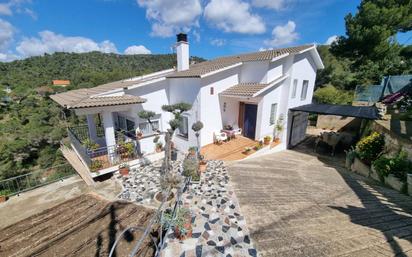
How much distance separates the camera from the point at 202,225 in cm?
507

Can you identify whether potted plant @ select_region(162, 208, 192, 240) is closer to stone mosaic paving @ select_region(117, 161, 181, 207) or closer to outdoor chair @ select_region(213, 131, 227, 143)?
stone mosaic paving @ select_region(117, 161, 181, 207)

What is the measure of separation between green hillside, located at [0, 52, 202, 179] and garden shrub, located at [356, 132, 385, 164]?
18.1m

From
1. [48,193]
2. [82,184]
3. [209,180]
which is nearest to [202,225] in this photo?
[209,180]

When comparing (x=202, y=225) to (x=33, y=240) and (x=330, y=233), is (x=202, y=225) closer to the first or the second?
(x=330, y=233)

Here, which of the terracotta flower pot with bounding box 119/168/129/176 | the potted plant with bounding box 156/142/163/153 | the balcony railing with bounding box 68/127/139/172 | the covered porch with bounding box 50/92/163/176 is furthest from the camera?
the potted plant with bounding box 156/142/163/153

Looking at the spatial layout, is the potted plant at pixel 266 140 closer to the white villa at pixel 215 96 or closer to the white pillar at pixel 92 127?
the white villa at pixel 215 96

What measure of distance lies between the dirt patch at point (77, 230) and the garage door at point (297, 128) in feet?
41.1

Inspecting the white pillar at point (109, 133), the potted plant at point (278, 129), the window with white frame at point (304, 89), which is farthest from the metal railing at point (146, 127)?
the window with white frame at point (304, 89)

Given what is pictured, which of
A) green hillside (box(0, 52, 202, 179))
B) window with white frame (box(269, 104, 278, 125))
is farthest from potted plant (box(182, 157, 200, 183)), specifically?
green hillside (box(0, 52, 202, 179))

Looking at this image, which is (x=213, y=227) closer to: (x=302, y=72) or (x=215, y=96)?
(x=215, y=96)

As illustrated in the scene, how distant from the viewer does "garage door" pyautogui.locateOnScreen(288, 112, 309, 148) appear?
562 inches

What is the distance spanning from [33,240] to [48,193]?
11.8 feet

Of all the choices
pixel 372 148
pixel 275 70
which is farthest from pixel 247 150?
pixel 372 148

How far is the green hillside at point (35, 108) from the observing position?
20.6 m
